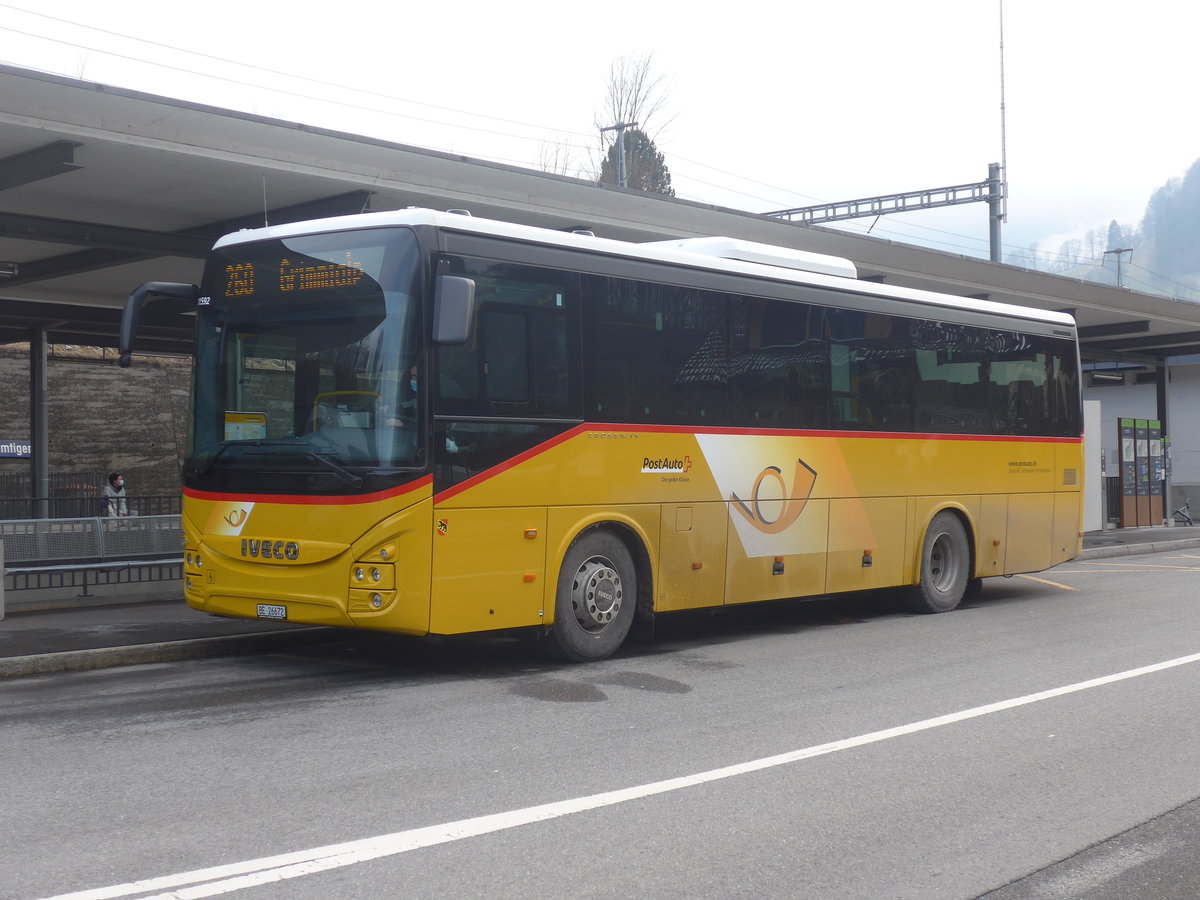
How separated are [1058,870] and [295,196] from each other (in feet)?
43.8

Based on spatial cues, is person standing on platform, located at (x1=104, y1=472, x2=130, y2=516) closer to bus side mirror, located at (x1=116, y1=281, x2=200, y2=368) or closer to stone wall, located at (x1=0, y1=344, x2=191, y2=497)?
stone wall, located at (x1=0, y1=344, x2=191, y2=497)

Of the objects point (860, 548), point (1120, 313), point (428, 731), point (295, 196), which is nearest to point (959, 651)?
point (860, 548)

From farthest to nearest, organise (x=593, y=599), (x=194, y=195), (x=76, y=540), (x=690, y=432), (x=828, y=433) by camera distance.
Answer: (x=194, y=195)
(x=76, y=540)
(x=828, y=433)
(x=690, y=432)
(x=593, y=599)

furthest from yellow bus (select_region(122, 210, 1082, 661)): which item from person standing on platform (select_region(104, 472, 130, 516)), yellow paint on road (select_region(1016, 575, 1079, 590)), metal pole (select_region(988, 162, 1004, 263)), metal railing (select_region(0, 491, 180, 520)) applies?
metal pole (select_region(988, 162, 1004, 263))

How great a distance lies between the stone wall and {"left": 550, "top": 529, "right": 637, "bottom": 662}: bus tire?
88.1 ft

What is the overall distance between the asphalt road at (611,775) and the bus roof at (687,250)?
344 centimetres

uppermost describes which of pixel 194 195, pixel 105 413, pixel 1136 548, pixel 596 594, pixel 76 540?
pixel 194 195

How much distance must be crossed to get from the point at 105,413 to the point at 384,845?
3377 cm

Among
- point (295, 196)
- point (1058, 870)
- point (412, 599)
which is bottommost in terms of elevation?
point (1058, 870)

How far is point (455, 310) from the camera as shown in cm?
861

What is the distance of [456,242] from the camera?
29.8 ft

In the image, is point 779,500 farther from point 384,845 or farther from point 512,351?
point 384,845

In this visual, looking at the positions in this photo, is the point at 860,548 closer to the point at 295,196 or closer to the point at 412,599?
the point at 412,599

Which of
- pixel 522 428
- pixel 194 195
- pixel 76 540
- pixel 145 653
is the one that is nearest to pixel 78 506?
pixel 76 540
